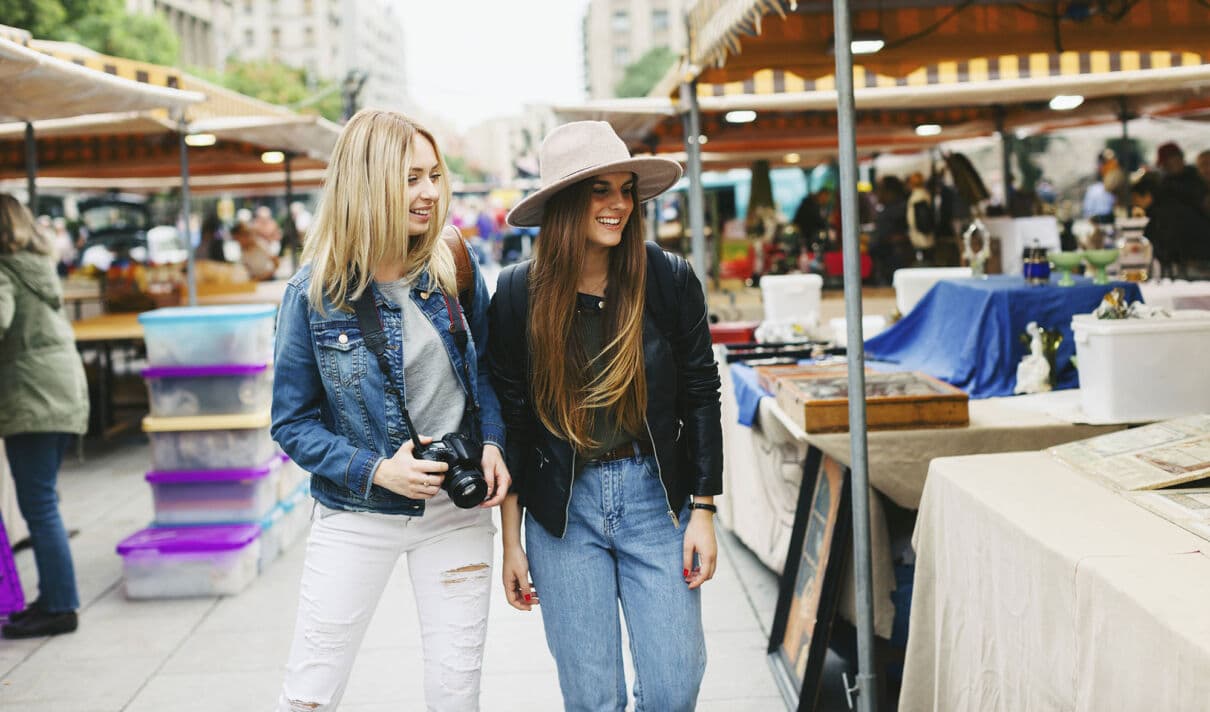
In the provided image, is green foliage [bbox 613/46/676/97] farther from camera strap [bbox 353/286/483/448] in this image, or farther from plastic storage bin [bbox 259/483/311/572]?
camera strap [bbox 353/286/483/448]

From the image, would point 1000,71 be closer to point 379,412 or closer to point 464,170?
point 379,412

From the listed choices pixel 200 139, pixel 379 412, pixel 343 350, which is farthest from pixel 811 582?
pixel 200 139

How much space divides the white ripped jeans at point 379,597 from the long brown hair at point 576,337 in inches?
15.3

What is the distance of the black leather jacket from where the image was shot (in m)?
2.75

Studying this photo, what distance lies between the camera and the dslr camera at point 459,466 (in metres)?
2.57

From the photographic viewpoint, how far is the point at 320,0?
116500 millimetres

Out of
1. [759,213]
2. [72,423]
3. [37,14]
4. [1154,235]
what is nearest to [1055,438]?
[72,423]

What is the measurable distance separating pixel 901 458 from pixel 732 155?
931 centimetres

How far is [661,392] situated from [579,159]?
60 centimetres

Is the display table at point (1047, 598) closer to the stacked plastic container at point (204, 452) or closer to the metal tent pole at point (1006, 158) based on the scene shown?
the stacked plastic container at point (204, 452)

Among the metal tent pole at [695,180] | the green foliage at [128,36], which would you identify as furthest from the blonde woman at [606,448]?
the green foliage at [128,36]

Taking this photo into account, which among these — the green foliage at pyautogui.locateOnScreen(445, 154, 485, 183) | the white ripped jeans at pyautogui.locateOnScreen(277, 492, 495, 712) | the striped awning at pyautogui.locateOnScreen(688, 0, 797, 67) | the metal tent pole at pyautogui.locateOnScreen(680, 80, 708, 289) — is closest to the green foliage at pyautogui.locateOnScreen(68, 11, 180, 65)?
the metal tent pole at pyautogui.locateOnScreen(680, 80, 708, 289)

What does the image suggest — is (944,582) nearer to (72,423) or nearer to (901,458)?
(901,458)

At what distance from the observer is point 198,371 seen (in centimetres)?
600
